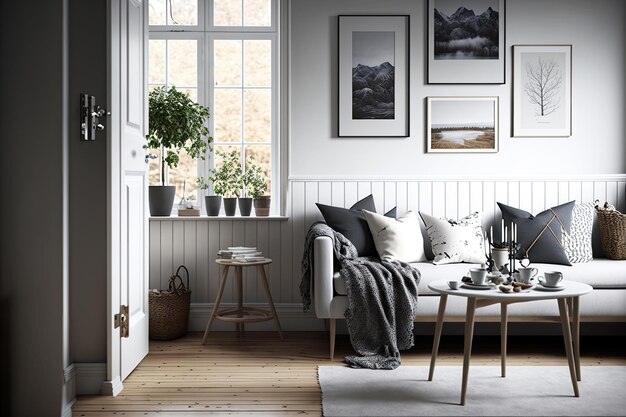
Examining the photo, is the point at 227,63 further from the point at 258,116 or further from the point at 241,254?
the point at 241,254

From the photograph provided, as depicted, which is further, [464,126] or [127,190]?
[464,126]

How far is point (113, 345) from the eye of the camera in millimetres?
3146

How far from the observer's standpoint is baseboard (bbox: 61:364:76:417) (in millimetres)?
2877

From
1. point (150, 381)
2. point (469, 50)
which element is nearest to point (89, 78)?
point (150, 381)

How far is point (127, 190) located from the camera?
3.45 m

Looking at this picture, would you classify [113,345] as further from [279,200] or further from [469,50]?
[469,50]

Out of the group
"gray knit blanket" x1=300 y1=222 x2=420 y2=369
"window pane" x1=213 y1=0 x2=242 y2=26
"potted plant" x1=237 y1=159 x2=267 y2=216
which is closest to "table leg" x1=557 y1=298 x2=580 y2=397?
"gray knit blanket" x1=300 y1=222 x2=420 y2=369

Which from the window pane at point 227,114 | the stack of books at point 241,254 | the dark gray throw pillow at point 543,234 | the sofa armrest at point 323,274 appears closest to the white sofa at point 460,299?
the sofa armrest at point 323,274

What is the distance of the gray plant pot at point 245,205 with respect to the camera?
467cm

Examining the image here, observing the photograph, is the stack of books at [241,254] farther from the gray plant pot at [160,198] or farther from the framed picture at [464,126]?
the framed picture at [464,126]

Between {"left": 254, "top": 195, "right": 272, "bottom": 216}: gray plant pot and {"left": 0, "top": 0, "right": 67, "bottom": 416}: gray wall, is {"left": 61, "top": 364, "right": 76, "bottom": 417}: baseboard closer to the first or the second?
{"left": 0, "top": 0, "right": 67, "bottom": 416}: gray wall

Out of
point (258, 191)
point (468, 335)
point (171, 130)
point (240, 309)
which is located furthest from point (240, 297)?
point (468, 335)

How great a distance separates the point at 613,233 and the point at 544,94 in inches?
45.4

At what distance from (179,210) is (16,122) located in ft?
6.23
